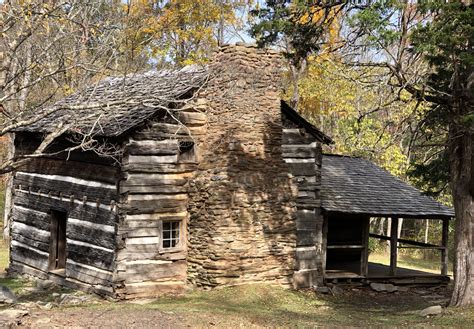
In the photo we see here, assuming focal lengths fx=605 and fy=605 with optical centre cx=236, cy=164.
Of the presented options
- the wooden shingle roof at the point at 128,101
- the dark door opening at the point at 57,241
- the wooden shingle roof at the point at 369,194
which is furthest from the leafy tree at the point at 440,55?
the dark door opening at the point at 57,241

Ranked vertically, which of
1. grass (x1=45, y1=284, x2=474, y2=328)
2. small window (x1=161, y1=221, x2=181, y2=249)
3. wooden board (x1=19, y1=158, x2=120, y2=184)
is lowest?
grass (x1=45, y1=284, x2=474, y2=328)

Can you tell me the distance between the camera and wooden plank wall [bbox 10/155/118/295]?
49.4 feet

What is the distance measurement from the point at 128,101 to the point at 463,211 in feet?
23.7

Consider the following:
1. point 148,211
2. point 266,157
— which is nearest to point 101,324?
point 148,211

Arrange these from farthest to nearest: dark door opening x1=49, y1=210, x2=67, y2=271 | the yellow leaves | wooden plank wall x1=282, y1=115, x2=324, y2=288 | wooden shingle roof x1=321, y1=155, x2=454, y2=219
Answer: the yellow leaves < wooden shingle roof x1=321, y1=155, x2=454, y2=219 < dark door opening x1=49, y1=210, x2=67, y2=271 < wooden plank wall x1=282, y1=115, x2=324, y2=288

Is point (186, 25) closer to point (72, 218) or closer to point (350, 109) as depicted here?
point (350, 109)

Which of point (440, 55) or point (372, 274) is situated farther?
point (372, 274)

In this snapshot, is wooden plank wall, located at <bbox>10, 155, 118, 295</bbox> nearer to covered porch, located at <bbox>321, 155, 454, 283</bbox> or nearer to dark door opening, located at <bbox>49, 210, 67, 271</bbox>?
dark door opening, located at <bbox>49, 210, 67, 271</bbox>

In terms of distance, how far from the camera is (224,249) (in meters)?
14.8

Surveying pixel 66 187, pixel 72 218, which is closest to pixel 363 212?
pixel 72 218

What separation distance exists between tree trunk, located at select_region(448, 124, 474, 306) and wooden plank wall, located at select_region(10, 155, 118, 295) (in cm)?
786

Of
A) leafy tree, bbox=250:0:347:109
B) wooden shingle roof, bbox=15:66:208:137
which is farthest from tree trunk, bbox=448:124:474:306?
wooden shingle roof, bbox=15:66:208:137

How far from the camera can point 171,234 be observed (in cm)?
1540

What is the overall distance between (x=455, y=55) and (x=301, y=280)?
7.51 m
